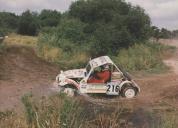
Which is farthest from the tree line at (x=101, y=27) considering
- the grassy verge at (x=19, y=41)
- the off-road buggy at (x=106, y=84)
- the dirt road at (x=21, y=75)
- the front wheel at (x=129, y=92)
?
the front wheel at (x=129, y=92)

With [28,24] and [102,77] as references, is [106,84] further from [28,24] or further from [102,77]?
[28,24]

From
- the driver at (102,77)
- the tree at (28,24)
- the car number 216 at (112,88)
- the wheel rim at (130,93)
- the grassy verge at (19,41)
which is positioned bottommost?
the wheel rim at (130,93)

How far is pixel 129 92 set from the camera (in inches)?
941

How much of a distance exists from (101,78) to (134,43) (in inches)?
705

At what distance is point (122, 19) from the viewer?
42812mm

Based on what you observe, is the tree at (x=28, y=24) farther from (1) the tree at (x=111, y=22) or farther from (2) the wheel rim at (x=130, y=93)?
(2) the wheel rim at (x=130, y=93)

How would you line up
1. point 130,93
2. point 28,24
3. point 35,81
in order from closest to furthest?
point 130,93 < point 35,81 < point 28,24

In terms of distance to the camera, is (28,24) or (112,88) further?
(28,24)

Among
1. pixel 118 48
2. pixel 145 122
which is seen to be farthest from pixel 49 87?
pixel 118 48

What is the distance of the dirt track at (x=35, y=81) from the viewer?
23578 millimetres

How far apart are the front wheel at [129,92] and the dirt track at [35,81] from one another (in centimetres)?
28

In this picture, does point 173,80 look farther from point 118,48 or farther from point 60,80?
point 118,48

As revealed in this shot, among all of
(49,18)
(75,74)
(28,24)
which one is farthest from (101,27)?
(49,18)

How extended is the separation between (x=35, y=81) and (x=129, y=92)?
22.3 ft
